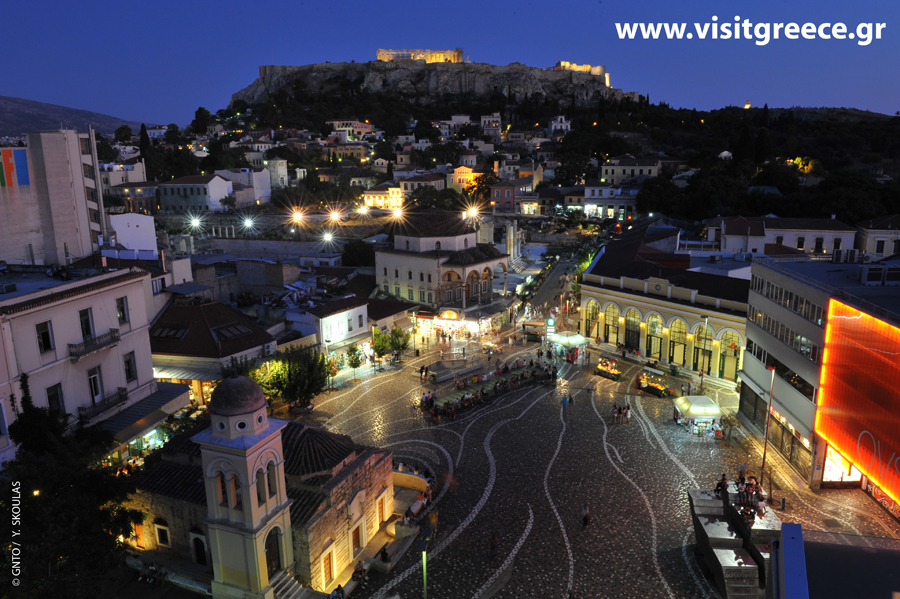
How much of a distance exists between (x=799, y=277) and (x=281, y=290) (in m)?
29.6

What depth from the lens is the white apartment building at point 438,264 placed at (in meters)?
41.4

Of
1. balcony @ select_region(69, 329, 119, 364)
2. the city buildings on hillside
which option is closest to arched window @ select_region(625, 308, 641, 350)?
the city buildings on hillside

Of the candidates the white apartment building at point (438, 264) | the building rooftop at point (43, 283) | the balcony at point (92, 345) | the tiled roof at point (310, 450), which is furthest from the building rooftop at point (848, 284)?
the building rooftop at point (43, 283)

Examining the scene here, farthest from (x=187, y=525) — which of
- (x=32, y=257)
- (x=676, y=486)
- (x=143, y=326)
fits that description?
(x=32, y=257)

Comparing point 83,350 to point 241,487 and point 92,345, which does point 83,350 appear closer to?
point 92,345

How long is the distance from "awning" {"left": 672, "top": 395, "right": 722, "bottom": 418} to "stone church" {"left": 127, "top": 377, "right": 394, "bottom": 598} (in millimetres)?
12536

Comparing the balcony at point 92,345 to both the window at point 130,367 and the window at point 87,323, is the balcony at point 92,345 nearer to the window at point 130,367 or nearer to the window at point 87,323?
the window at point 87,323

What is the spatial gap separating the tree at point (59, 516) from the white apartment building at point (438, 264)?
2693 cm

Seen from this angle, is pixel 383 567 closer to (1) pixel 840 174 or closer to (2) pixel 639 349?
(2) pixel 639 349

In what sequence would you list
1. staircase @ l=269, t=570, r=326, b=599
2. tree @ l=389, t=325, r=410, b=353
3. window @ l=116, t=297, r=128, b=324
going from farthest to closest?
tree @ l=389, t=325, r=410, b=353 < window @ l=116, t=297, r=128, b=324 < staircase @ l=269, t=570, r=326, b=599

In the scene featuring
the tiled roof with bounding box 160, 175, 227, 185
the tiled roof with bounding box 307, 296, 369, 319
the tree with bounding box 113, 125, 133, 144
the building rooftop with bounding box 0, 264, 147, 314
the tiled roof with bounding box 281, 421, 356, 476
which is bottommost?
the tiled roof with bounding box 281, 421, 356, 476

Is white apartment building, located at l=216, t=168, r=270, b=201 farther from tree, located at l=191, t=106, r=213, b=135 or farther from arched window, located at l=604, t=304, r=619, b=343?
arched window, located at l=604, t=304, r=619, b=343

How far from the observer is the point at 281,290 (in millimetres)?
39281

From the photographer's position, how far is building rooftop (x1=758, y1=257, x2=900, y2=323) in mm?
16828
